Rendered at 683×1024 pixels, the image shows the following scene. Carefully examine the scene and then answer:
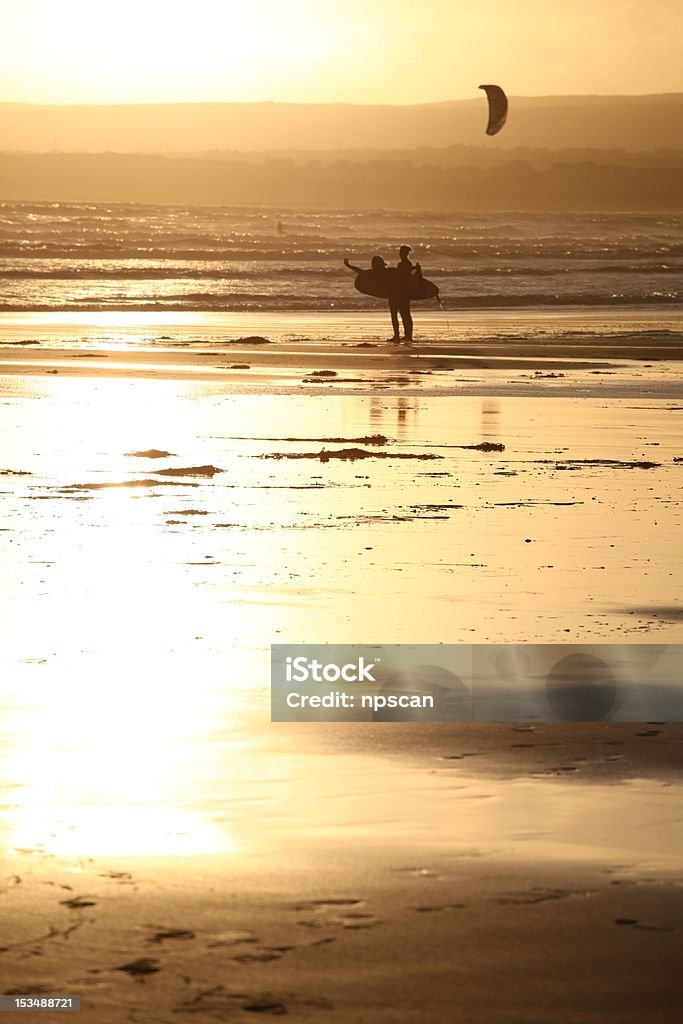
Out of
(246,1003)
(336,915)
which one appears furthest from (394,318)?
(246,1003)

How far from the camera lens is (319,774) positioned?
606cm

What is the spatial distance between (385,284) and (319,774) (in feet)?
97.9

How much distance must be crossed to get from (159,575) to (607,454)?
7385 millimetres

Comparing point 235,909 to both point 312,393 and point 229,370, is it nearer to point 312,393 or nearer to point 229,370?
point 312,393

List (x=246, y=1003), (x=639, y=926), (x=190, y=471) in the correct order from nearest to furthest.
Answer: (x=246, y=1003), (x=639, y=926), (x=190, y=471)

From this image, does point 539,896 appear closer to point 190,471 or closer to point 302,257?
point 190,471

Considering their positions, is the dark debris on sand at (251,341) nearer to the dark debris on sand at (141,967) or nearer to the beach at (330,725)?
the beach at (330,725)

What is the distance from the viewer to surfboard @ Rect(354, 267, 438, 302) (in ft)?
114

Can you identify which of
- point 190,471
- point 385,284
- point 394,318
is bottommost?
point 190,471

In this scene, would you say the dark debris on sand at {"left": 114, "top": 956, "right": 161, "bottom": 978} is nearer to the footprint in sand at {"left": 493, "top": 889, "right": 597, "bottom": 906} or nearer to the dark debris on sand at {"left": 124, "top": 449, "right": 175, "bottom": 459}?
the footprint in sand at {"left": 493, "top": 889, "right": 597, "bottom": 906}

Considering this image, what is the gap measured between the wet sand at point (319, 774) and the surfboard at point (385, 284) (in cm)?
2073

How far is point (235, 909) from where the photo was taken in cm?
471

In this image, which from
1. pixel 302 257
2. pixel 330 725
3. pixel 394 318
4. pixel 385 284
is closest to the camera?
pixel 330 725

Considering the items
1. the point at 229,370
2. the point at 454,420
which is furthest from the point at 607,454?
the point at 229,370
